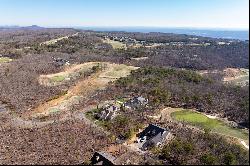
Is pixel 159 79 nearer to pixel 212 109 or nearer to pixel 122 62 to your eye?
pixel 212 109

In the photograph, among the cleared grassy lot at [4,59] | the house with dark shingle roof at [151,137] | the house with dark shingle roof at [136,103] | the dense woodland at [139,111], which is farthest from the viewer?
the cleared grassy lot at [4,59]

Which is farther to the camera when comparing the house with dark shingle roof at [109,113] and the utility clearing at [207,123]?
the house with dark shingle roof at [109,113]

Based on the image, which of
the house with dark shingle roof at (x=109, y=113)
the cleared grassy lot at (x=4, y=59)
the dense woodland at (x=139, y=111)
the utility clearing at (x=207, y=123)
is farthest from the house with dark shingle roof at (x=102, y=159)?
the cleared grassy lot at (x=4, y=59)

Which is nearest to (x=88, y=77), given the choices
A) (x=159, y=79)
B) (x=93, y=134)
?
(x=159, y=79)

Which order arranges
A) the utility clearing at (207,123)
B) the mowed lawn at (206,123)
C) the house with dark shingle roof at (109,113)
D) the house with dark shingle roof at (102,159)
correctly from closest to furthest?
1. the house with dark shingle roof at (102,159)
2. the utility clearing at (207,123)
3. the mowed lawn at (206,123)
4. the house with dark shingle roof at (109,113)

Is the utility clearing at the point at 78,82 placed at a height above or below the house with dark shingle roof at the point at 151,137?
above

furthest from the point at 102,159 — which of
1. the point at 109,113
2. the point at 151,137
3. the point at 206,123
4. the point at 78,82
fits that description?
the point at 78,82

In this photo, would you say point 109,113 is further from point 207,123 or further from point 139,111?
point 207,123

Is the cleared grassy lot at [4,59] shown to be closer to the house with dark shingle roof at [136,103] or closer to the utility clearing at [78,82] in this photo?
the utility clearing at [78,82]
